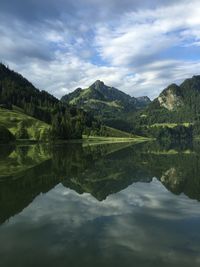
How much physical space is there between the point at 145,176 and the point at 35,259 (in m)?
37.8

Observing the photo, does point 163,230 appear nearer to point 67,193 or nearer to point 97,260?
point 97,260

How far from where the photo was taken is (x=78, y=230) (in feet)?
80.7

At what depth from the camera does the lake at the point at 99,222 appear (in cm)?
1916

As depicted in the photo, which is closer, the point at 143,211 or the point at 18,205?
the point at 143,211

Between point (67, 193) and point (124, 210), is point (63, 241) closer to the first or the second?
point (124, 210)

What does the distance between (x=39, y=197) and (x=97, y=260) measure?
2006 cm

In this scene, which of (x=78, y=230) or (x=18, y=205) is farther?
(x=18, y=205)

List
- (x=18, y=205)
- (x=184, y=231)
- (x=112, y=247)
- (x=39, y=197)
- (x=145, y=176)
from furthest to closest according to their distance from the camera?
(x=145, y=176), (x=39, y=197), (x=18, y=205), (x=184, y=231), (x=112, y=247)

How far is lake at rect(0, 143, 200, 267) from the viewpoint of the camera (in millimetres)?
19156

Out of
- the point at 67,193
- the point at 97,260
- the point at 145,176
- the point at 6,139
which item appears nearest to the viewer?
the point at 97,260

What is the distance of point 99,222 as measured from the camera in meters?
27.0

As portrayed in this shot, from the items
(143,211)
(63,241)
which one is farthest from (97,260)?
(143,211)

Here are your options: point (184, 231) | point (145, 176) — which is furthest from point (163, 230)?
point (145, 176)

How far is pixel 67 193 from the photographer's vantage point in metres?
40.6
